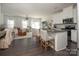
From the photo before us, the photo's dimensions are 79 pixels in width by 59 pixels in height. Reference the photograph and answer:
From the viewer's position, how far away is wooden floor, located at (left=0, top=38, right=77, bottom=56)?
1841 mm

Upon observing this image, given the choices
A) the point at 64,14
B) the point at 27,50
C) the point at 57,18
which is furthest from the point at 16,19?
the point at 64,14

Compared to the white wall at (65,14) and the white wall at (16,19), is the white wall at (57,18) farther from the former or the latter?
the white wall at (16,19)

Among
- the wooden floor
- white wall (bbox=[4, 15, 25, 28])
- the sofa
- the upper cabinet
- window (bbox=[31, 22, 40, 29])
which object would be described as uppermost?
the upper cabinet

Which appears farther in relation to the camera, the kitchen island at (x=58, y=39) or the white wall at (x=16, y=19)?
the kitchen island at (x=58, y=39)

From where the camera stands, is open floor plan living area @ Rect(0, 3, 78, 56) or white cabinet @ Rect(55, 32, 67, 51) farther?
white cabinet @ Rect(55, 32, 67, 51)

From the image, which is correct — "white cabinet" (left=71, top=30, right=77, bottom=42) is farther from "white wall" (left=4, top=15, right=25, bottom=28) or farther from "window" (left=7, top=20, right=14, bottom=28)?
"window" (left=7, top=20, right=14, bottom=28)

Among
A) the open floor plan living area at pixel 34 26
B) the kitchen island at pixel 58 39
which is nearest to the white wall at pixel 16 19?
the open floor plan living area at pixel 34 26

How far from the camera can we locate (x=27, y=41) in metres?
1.93

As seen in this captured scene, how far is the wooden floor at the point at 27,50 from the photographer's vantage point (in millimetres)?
1841

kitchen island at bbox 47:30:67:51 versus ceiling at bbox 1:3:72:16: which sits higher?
ceiling at bbox 1:3:72:16

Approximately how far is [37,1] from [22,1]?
13.8 inches

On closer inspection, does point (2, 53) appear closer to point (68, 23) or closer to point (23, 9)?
point (23, 9)

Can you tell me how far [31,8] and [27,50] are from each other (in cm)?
101

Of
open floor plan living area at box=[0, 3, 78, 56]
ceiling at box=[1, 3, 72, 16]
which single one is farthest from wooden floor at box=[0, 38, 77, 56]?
ceiling at box=[1, 3, 72, 16]
